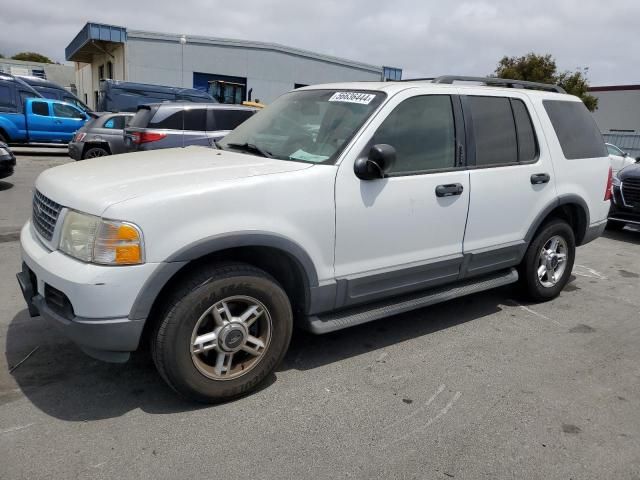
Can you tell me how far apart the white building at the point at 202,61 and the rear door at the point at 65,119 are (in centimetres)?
1267

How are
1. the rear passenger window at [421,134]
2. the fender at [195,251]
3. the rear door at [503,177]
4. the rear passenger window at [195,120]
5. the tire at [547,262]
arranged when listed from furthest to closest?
the rear passenger window at [195,120] < the tire at [547,262] < the rear door at [503,177] < the rear passenger window at [421,134] < the fender at [195,251]

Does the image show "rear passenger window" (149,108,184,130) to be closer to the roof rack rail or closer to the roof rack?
the roof rack

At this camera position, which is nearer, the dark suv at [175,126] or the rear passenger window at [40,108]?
the dark suv at [175,126]

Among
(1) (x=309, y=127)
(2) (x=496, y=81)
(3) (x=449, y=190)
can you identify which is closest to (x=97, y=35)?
(2) (x=496, y=81)

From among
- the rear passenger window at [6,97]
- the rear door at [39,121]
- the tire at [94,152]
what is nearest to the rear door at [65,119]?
the rear door at [39,121]

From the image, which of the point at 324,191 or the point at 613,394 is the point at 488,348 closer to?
the point at 613,394

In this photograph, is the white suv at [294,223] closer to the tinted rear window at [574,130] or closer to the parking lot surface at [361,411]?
the tinted rear window at [574,130]

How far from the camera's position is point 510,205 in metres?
4.32

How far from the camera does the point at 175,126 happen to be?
9.65m

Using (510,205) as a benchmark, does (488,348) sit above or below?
below

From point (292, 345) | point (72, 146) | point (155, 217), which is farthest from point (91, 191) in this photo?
point (72, 146)

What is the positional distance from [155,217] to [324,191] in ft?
3.35

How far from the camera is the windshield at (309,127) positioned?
3498mm

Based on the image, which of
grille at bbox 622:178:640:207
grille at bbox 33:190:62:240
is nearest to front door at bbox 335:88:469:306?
grille at bbox 33:190:62:240
